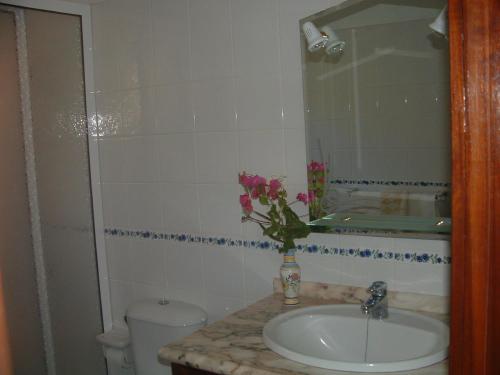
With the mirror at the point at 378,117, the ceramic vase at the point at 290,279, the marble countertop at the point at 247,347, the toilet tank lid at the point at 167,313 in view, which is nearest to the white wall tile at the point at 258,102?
the mirror at the point at 378,117

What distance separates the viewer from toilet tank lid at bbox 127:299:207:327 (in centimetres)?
205

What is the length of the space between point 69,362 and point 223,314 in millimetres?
765

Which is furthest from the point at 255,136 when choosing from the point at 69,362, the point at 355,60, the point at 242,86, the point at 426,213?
the point at 69,362

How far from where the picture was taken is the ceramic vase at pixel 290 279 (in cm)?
181

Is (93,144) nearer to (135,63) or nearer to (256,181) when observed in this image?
(135,63)

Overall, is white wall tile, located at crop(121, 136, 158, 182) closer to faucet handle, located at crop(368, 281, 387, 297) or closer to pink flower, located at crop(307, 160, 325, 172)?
pink flower, located at crop(307, 160, 325, 172)

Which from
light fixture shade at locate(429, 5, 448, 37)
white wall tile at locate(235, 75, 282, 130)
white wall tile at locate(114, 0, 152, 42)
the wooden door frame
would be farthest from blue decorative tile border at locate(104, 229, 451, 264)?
the wooden door frame

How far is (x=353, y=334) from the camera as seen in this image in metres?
1.62

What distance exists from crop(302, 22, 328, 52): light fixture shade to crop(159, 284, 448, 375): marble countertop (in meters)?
0.81

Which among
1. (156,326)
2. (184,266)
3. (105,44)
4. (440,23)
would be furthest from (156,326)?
(440,23)

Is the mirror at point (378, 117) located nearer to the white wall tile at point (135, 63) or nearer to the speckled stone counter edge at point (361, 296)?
the speckled stone counter edge at point (361, 296)

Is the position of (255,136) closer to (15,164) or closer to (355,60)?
(355,60)

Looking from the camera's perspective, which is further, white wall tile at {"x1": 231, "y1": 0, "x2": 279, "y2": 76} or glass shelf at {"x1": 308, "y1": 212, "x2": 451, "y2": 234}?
white wall tile at {"x1": 231, "y1": 0, "x2": 279, "y2": 76}

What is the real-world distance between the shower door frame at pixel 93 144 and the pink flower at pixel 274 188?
3.14 feet
